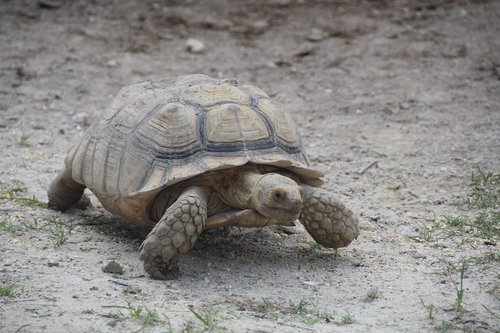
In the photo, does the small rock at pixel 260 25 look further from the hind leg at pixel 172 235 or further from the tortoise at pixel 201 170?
the hind leg at pixel 172 235

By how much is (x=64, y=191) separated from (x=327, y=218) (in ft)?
5.79

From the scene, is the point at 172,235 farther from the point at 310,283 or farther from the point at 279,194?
the point at 310,283

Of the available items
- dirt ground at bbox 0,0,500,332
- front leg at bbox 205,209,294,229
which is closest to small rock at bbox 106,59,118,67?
dirt ground at bbox 0,0,500,332

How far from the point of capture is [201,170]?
3756mm

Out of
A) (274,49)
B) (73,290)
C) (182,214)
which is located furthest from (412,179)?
(274,49)

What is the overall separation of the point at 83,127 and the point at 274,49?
285cm

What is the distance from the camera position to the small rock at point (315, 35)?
28.7 feet

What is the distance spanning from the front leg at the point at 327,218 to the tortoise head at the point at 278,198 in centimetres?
40

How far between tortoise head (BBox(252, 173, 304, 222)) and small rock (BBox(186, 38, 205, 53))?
5.13 meters

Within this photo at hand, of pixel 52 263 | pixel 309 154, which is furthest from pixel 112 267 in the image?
pixel 309 154

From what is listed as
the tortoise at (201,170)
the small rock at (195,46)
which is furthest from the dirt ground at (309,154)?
the tortoise at (201,170)

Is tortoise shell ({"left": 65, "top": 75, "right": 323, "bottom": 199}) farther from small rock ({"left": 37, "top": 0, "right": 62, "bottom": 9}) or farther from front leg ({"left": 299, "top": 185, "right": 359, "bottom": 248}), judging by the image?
small rock ({"left": 37, "top": 0, "right": 62, "bottom": 9})

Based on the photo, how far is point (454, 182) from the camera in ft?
17.7

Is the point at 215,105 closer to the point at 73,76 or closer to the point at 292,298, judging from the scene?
the point at 292,298
